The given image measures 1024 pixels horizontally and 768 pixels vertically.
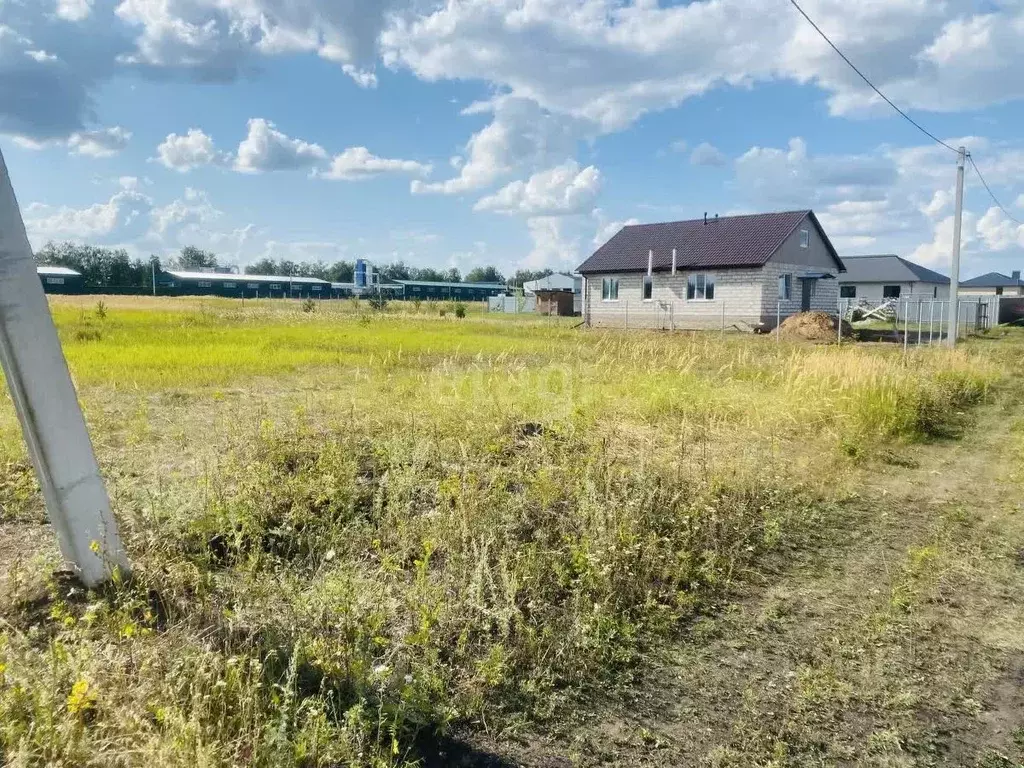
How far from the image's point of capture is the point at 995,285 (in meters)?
72.2

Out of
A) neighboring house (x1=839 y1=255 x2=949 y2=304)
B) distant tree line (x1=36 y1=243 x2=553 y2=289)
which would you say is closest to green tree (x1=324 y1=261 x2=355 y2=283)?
distant tree line (x1=36 y1=243 x2=553 y2=289)

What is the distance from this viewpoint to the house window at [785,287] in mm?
31516

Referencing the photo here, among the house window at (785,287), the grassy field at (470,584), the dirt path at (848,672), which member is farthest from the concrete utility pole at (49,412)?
the house window at (785,287)

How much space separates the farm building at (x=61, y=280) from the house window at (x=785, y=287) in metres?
66.1

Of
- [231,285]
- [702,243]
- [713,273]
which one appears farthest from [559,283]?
[231,285]

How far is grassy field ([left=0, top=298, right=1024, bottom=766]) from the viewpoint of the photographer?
103 inches

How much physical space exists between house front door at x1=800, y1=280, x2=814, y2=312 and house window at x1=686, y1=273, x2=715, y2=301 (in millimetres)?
4719

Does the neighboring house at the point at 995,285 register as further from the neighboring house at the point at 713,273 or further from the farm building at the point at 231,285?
the farm building at the point at 231,285

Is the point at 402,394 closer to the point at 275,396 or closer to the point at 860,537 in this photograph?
the point at 275,396

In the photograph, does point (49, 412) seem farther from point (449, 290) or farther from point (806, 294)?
point (449, 290)

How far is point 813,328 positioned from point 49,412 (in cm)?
2535

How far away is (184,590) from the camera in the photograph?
3.65m

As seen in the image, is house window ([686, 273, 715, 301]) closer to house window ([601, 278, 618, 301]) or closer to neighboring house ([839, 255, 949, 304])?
house window ([601, 278, 618, 301])

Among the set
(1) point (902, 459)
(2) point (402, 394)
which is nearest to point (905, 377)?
(1) point (902, 459)
